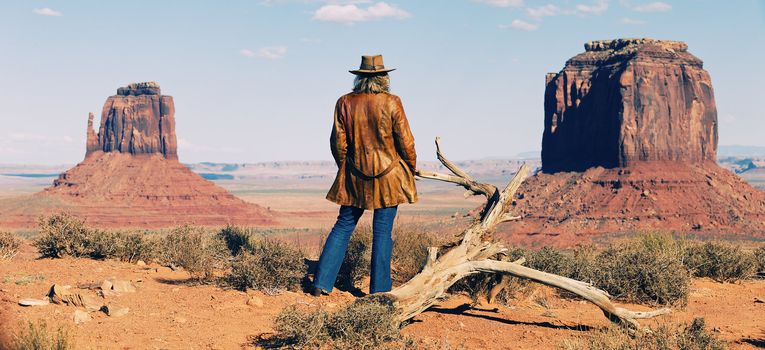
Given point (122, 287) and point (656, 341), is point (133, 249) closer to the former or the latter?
point (122, 287)

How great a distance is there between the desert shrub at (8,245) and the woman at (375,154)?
5.89 meters

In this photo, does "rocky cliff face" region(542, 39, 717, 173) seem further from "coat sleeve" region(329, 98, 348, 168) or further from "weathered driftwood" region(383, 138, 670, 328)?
"coat sleeve" region(329, 98, 348, 168)

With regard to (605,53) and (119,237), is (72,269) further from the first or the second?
(605,53)

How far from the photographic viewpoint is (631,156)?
73.2 meters

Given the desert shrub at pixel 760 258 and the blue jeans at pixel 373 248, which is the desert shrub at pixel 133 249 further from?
the desert shrub at pixel 760 258

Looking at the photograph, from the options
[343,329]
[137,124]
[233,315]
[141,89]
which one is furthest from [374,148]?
[141,89]

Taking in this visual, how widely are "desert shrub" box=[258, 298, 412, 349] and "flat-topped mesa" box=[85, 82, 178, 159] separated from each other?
10475 cm

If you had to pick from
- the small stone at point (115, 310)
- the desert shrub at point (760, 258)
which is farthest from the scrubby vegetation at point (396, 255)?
the desert shrub at point (760, 258)

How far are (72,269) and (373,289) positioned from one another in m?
4.31

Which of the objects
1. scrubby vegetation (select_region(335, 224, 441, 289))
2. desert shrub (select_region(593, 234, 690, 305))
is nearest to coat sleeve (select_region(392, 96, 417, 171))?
scrubby vegetation (select_region(335, 224, 441, 289))

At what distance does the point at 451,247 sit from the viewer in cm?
920

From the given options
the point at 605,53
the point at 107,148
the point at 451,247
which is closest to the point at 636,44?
the point at 605,53

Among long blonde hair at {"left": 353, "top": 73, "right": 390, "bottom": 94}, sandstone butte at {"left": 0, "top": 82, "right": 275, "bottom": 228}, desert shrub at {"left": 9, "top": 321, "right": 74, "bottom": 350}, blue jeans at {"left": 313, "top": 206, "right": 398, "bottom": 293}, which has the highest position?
long blonde hair at {"left": 353, "top": 73, "right": 390, "bottom": 94}

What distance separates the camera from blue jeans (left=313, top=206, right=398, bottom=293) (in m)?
8.42
